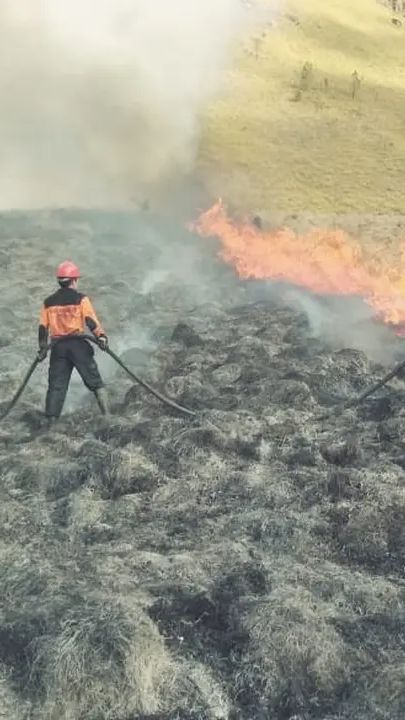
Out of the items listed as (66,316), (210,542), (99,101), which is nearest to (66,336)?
(66,316)

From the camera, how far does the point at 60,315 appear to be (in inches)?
462

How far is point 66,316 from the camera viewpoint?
1174cm

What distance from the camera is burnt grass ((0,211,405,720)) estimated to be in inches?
247

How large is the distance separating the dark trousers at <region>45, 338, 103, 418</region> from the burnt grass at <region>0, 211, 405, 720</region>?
35cm

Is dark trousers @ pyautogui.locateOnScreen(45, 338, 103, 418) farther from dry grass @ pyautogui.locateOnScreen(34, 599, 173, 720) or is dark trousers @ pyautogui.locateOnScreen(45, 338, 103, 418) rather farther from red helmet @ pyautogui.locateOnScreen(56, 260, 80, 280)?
dry grass @ pyautogui.locateOnScreen(34, 599, 173, 720)

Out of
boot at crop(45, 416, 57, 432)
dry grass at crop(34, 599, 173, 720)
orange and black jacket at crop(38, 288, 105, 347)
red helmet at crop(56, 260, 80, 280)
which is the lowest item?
boot at crop(45, 416, 57, 432)

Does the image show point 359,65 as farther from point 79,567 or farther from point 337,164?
point 79,567

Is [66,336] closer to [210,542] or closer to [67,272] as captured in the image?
[67,272]

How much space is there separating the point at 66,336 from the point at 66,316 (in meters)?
0.30

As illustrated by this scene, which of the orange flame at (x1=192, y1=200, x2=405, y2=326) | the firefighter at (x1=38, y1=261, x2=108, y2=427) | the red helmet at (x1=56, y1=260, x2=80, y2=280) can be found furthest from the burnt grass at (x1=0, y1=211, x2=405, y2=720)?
the orange flame at (x1=192, y1=200, x2=405, y2=326)

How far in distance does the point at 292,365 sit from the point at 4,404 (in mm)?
4987

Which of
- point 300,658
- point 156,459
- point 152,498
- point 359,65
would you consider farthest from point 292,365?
point 359,65

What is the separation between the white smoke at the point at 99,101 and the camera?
31.1m

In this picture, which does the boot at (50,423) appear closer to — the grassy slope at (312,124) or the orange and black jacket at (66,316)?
the orange and black jacket at (66,316)
